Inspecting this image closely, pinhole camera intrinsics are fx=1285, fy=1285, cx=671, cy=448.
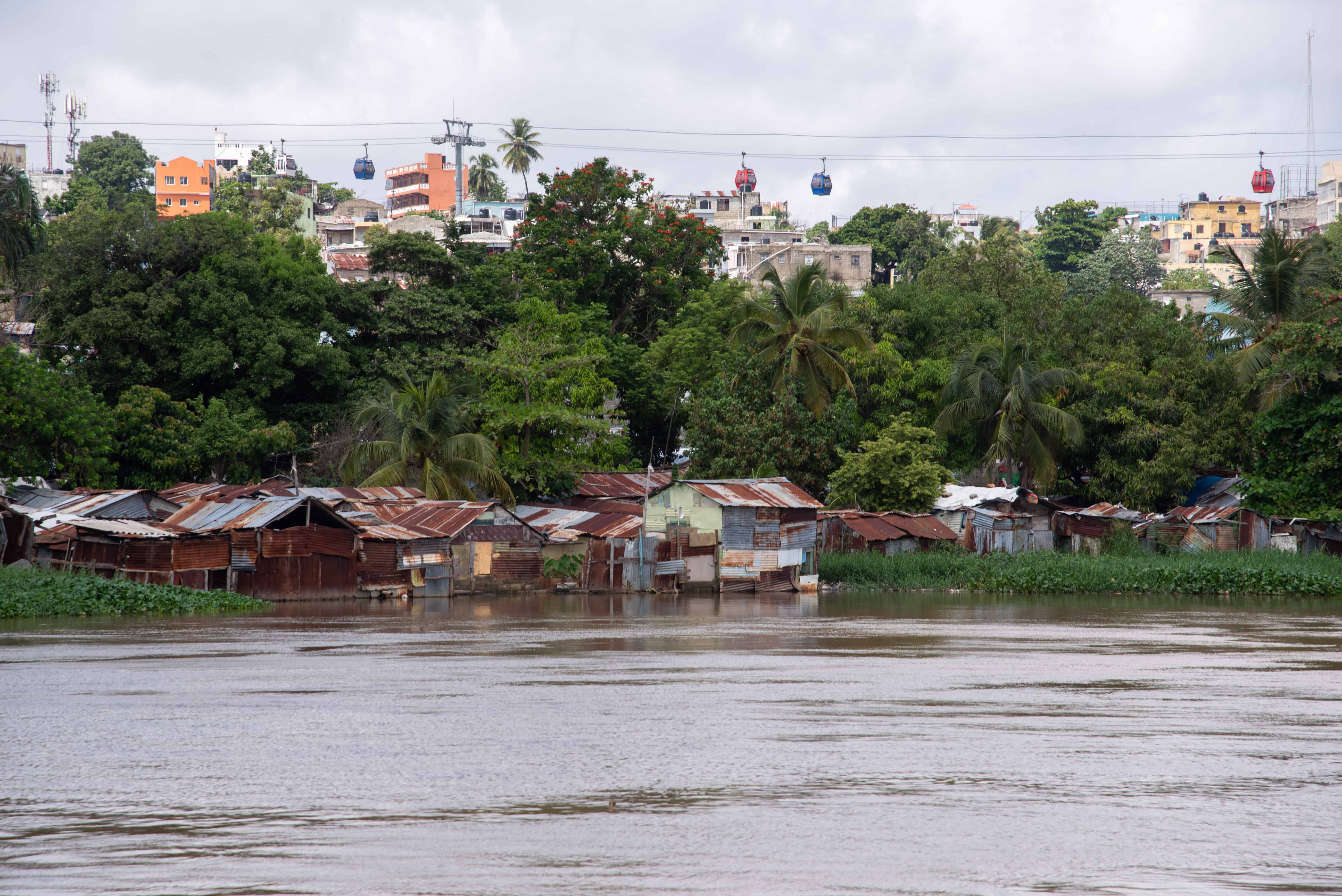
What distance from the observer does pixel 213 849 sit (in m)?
7.68

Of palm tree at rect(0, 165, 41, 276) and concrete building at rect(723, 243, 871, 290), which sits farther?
concrete building at rect(723, 243, 871, 290)

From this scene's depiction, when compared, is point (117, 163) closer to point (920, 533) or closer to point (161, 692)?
point (920, 533)

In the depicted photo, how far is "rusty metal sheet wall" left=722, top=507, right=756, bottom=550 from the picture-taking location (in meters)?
38.6

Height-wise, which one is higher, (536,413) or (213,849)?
(536,413)

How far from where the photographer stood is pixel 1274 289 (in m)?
40.9

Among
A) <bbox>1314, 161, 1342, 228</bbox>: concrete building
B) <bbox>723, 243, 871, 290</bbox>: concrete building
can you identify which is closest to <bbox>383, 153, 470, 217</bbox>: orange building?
<bbox>723, 243, 871, 290</bbox>: concrete building

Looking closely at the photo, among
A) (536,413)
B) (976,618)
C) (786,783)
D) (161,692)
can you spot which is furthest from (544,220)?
(786,783)

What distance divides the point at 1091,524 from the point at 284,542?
2701cm

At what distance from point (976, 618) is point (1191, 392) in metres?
19.6

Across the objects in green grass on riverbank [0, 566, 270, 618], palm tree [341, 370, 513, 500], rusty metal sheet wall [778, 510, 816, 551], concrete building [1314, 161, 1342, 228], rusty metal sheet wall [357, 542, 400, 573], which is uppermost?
concrete building [1314, 161, 1342, 228]

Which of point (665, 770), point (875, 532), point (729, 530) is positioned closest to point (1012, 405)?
point (875, 532)

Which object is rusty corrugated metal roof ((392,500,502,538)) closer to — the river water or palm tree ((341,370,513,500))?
palm tree ((341,370,513,500))

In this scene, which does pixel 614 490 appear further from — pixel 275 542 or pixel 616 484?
pixel 275 542

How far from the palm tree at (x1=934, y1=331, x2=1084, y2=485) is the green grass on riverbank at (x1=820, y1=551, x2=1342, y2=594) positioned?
453 cm
